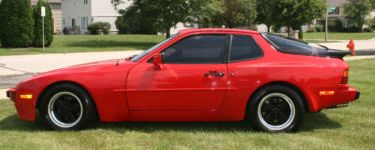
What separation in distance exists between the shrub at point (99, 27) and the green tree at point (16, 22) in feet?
85.9

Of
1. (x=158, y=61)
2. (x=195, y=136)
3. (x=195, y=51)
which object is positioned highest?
(x=195, y=51)

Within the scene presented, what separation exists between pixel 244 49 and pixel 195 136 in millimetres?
1249

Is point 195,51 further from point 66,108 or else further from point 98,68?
point 66,108

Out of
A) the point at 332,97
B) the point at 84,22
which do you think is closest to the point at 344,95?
the point at 332,97

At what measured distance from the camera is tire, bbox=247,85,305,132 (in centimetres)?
658

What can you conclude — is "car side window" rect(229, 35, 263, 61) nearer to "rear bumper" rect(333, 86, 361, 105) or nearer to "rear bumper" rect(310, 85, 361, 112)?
"rear bumper" rect(310, 85, 361, 112)

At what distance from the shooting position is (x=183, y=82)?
6.55 metres

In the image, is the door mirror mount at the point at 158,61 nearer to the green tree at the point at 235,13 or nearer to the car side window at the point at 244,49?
the car side window at the point at 244,49

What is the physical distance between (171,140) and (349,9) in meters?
75.3

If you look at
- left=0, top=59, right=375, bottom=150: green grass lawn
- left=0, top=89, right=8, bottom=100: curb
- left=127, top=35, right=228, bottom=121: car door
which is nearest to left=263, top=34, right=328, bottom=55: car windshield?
left=127, top=35, right=228, bottom=121: car door

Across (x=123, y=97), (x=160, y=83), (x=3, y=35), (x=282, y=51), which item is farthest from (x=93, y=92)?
(x=3, y=35)

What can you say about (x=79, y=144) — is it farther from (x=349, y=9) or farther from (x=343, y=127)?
(x=349, y=9)

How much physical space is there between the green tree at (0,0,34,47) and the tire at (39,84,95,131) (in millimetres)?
22843

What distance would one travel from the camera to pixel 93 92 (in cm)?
666
